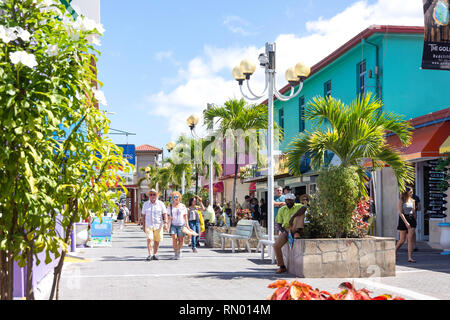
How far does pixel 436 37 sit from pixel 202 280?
842 centimetres

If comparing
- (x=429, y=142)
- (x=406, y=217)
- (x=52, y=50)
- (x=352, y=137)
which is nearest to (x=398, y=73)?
(x=429, y=142)

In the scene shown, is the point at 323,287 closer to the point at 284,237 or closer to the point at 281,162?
the point at 284,237

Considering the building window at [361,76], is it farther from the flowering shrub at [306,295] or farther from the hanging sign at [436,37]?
the flowering shrub at [306,295]

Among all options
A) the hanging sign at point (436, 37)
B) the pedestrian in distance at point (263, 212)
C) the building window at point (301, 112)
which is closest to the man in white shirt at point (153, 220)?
the hanging sign at point (436, 37)

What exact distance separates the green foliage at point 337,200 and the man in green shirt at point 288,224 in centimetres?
42

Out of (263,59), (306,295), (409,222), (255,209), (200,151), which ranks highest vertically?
(263,59)

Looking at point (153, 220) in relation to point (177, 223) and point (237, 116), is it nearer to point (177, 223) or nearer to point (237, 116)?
point (177, 223)

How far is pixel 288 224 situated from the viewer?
1134cm

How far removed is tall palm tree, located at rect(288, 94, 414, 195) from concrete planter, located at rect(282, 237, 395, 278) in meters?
1.08

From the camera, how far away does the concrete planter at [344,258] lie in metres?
10.0

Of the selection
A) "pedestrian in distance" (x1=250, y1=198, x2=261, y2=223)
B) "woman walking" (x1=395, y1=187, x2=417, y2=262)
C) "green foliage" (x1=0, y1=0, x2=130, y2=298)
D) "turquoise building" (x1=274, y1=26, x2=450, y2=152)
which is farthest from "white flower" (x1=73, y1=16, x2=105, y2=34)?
"pedestrian in distance" (x1=250, y1=198, x2=261, y2=223)

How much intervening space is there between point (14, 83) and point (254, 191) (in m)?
38.2

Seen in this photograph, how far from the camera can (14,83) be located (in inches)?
148
